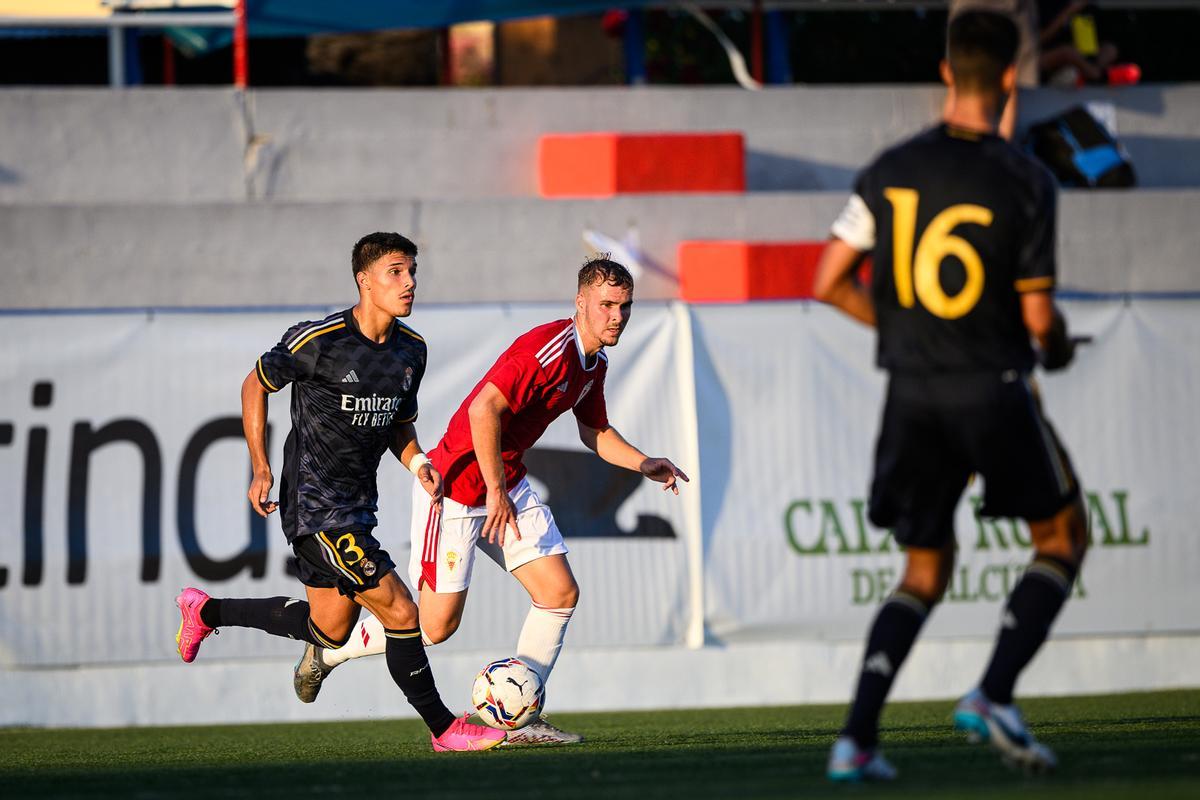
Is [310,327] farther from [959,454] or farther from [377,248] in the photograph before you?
[959,454]

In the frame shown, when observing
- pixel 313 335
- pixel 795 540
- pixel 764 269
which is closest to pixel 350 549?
pixel 313 335

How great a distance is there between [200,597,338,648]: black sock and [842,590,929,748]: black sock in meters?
3.05

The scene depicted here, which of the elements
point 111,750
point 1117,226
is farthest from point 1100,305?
point 111,750

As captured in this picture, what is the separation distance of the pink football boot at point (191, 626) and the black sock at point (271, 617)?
0.03 meters

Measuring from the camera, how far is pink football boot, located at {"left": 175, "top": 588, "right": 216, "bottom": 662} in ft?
24.4

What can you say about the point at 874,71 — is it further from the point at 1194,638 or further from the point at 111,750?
the point at 111,750

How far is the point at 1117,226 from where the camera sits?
11781mm

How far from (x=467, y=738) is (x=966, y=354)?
289 cm

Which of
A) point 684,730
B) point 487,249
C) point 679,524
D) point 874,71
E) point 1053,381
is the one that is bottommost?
point 684,730

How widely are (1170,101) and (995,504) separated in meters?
9.51

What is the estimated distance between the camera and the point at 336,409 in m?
6.65

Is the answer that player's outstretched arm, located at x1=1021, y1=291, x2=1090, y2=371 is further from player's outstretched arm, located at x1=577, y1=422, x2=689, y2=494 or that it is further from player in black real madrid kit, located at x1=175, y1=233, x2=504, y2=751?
player in black real madrid kit, located at x1=175, y1=233, x2=504, y2=751

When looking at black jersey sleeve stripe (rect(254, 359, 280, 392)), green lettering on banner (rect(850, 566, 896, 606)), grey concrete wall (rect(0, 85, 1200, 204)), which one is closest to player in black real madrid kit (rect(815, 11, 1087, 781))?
black jersey sleeve stripe (rect(254, 359, 280, 392))

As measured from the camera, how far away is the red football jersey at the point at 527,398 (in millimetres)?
6594
